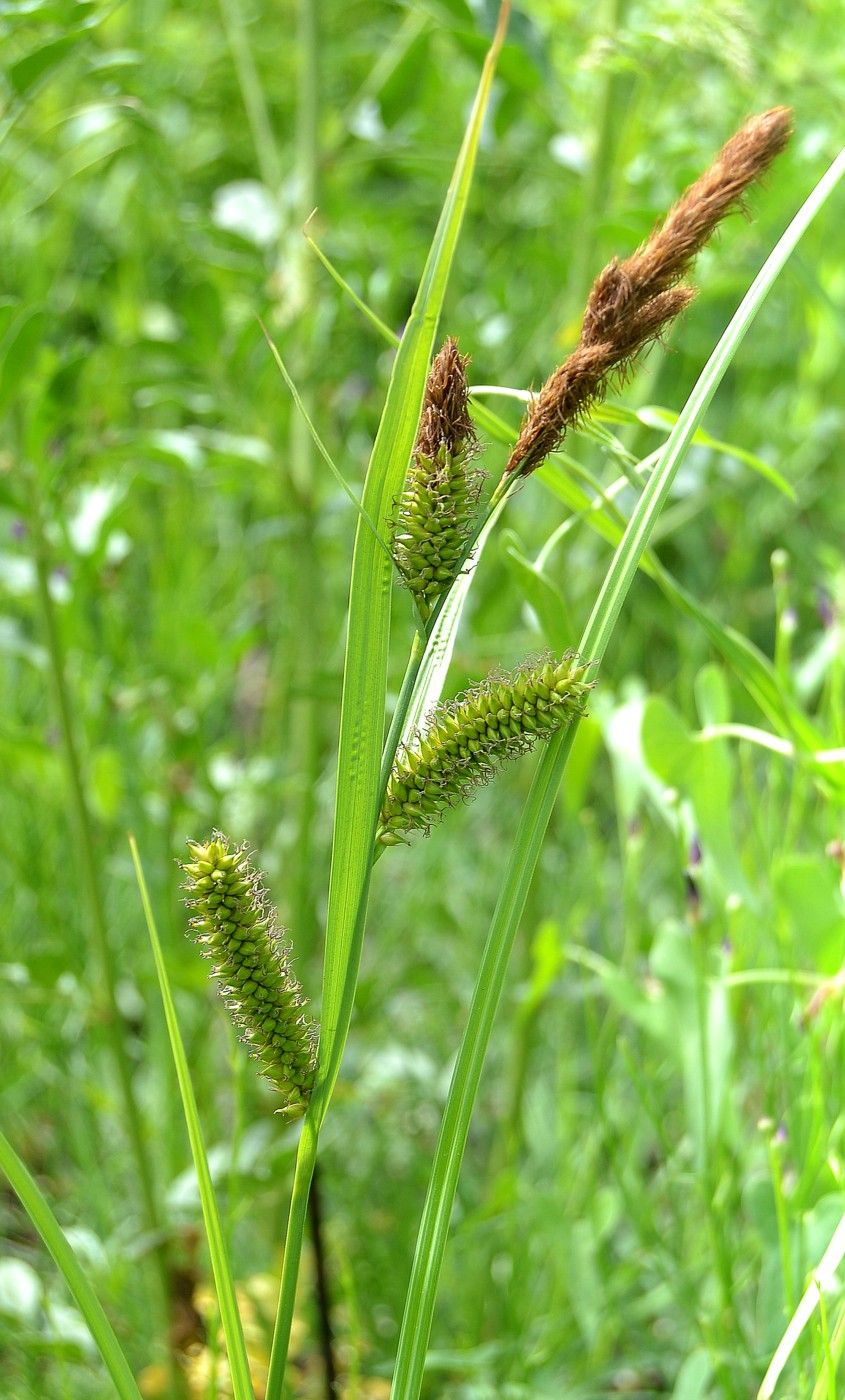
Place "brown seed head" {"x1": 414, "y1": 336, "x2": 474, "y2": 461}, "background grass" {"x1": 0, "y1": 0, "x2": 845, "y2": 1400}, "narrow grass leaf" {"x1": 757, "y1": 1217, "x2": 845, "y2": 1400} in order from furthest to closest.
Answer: "background grass" {"x1": 0, "y1": 0, "x2": 845, "y2": 1400} → "narrow grass leaf" {"x1": 757, "y1": 1217, "x2": 845, "y2": 1400} → "brown seed head" {"x1": 414, "y1": 336, "x2": 474, "y2": 461}

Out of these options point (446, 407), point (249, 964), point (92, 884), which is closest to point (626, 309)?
point (446, 407)

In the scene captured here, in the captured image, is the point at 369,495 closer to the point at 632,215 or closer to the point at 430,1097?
the point at 632,215

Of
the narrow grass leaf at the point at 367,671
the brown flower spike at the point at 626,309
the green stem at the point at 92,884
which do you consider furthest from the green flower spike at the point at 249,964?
the green stem at the point at 92,884

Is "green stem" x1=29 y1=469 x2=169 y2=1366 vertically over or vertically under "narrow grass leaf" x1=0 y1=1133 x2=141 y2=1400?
over

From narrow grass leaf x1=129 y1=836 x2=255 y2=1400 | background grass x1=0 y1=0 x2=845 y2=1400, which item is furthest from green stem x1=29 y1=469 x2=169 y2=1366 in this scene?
narrow grass leaf x1=129 y1=836 x2=255 y2=1400

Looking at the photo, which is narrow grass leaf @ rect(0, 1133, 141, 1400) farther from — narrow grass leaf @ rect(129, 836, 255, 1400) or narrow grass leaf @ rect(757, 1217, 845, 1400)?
narrow grass leaf @ rect(757, 1217, 845, 1400)

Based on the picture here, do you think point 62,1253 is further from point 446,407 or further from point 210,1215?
point 446,407

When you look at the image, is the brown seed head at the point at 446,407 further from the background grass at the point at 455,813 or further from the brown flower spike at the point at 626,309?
the background grass at the point at 455,813
